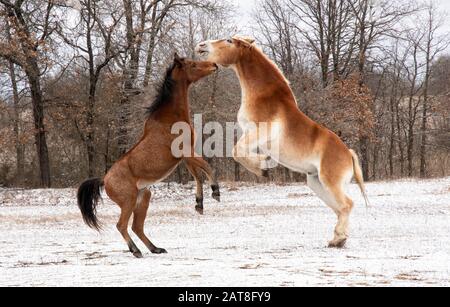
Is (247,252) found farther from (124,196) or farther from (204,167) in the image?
(124,196)

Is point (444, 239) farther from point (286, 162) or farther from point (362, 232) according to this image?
point (286, 162)

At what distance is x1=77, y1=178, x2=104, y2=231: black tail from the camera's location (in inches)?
314

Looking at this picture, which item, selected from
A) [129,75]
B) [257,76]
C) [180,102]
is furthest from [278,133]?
[129,75]

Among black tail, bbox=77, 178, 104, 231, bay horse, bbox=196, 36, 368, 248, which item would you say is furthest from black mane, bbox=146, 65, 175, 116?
black tail, bbox=77, 178, 104, 231

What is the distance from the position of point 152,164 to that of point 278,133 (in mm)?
1556

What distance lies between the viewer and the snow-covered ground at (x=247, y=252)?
530 centimetres

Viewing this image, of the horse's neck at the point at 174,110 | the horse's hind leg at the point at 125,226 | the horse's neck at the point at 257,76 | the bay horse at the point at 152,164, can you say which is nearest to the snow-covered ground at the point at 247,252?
the horse's hind leg at the point at 125,226

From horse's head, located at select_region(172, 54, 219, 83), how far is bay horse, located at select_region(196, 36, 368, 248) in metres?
0.19

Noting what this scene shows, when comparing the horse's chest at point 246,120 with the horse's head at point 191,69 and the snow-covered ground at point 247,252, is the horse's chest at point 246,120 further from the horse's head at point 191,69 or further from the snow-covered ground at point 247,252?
the snow-covered ground at point 247,252

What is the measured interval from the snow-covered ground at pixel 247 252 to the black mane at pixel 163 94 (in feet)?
6.08

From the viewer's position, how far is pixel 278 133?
23.6 ft

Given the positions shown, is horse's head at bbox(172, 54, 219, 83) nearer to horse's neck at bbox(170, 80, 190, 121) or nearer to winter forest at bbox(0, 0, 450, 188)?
horse's neck at bbox(170, 80, 190, 121)
